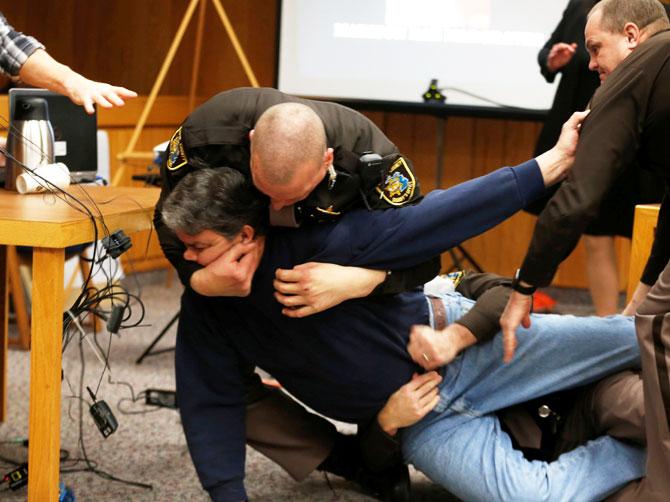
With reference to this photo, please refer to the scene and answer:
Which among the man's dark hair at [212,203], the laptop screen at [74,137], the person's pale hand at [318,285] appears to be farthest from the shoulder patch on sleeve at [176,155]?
the laptop screen at [74,137]

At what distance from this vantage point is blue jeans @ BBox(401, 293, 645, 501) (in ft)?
6.63

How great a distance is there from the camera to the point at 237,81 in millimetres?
5512

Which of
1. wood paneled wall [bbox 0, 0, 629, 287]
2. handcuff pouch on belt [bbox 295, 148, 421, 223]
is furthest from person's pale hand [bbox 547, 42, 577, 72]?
handcuff pouch on belt [bbox 295, 148, 421, 223]

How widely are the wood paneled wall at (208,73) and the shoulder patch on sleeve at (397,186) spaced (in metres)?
3.08

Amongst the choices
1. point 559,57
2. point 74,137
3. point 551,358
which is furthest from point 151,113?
point 551,358

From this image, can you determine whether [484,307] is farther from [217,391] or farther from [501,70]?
[501,70]

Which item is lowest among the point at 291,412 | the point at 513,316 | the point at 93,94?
the point at 291,412

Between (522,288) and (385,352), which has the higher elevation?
(522,288)

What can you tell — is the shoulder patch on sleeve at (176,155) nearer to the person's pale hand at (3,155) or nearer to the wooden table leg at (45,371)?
the wooden table leg at (45,371)

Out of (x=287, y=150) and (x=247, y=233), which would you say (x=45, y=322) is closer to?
(x=247, y=233)

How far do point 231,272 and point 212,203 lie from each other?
138 millimetres

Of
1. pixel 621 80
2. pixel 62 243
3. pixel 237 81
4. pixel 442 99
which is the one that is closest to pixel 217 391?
pixel 62 243

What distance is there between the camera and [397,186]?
201 centimetres

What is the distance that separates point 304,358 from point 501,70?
3083mm
